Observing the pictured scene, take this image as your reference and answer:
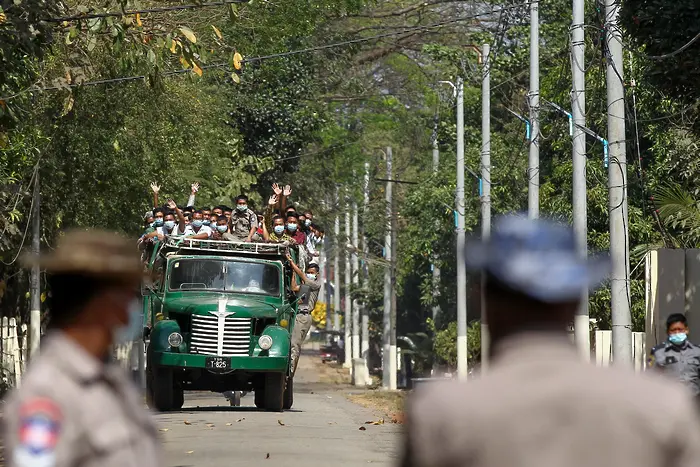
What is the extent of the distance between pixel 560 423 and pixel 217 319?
63.5ft

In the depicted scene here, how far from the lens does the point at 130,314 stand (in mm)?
4484

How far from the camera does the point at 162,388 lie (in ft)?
75.9

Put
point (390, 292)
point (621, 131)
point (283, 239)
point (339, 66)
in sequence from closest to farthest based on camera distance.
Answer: point (621, 131) < point (283, 239) < point (339, 66) < point (390, 292)

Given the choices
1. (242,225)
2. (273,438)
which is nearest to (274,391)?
(242,225)

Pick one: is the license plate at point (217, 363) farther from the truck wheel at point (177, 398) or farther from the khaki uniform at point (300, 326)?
the khaki uniform at point (300, 326)

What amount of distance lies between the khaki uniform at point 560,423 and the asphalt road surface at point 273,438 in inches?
444

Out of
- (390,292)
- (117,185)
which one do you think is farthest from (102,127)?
(390,292)

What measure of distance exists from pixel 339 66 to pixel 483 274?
158 ft

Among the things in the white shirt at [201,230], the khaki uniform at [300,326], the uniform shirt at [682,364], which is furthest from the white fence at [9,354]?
the uniform shirt at [682,364]

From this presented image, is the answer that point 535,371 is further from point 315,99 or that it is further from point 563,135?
point 315,99

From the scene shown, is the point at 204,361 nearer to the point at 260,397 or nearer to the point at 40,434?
the point at 260,397

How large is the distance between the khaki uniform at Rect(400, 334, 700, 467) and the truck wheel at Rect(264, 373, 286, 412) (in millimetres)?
19657

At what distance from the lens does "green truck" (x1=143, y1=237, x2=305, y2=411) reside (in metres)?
22.8

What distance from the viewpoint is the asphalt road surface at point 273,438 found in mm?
15477
